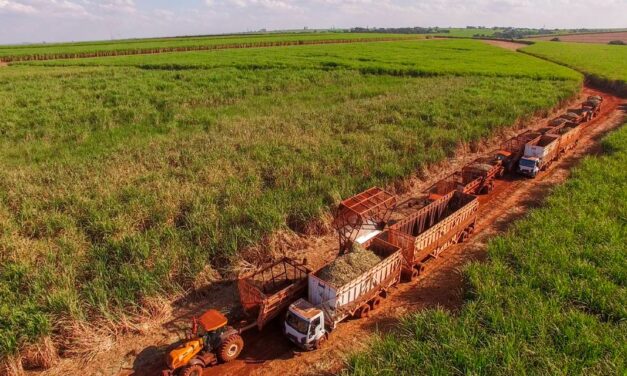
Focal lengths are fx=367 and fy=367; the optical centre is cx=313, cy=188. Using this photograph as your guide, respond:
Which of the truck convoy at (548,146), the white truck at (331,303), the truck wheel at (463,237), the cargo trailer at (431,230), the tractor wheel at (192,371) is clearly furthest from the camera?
the truck convoy at (548,146)

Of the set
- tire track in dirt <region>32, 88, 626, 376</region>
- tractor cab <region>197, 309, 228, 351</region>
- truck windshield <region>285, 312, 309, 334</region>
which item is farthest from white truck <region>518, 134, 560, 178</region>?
tractor cab <region>197, 309, 228, 351</region>

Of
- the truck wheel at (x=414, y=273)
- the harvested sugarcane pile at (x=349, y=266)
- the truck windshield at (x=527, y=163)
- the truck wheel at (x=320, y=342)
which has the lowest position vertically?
the truck wheel at (x=320, y=342)

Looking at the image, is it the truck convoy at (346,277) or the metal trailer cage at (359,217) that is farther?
the metal trailer cage at (359,217)

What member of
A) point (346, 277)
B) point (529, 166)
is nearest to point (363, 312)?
point (346, 277)

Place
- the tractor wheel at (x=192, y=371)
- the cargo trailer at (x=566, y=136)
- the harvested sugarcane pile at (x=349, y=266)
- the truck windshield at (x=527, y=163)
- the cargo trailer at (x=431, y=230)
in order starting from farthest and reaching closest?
the cargo trailer at (x=566, y=136), the truck windshield at (x=527, y=163), the cargo trailer at (x=431, y=230), the harvested sugarcane pile at (x=349, y=266), the tractor wheel at (x=192, y=371)

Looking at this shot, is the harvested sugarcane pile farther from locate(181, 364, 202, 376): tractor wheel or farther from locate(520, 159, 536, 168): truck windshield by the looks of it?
locate(520, 159, 536, 168): truck windshield

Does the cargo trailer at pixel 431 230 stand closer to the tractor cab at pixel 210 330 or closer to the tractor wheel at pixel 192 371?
the tractor cab at pixel 210 330

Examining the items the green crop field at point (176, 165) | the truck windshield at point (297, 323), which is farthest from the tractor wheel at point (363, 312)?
the green crop field at point (176, 165)

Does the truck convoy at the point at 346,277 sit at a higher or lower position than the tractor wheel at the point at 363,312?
higher
